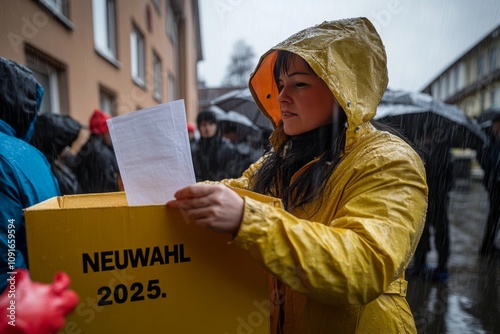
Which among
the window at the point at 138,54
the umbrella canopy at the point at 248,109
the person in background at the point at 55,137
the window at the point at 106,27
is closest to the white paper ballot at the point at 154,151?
the person in background at the point at 55,137

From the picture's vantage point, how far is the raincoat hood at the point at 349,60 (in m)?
1.15

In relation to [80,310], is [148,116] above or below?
above

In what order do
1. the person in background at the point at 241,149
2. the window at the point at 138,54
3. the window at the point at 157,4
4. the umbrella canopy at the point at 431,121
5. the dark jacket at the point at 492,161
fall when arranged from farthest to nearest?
1. the window at the point at 157,4
2. the window at the point at 138,54
3. the dark jacket at the point at 492,161
4. the person in background at the point at 241,149
5. the umbrella canopy at the point at 431,121

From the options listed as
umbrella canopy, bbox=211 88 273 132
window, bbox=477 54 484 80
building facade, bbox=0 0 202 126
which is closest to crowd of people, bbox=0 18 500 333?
building facade, bbox=0 0 202 126

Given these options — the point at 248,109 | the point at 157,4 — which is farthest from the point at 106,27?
the point at 157,4

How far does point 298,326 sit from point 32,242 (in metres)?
0.83

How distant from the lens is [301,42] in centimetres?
122

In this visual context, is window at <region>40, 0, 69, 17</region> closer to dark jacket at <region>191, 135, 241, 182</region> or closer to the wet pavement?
dark jacket at <region>191, 135, 241, 182</region>

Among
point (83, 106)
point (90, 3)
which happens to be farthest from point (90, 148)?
point (90, 3)

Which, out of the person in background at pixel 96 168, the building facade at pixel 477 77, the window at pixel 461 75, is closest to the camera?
the person in background at pixel 96 168

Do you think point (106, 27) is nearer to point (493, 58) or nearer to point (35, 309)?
point (35, 309)

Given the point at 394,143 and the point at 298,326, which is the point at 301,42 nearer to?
the point at 394,143

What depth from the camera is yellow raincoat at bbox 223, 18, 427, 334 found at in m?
0.82

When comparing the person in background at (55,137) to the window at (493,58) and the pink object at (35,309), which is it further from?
the window at (493,58)
